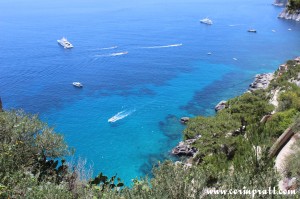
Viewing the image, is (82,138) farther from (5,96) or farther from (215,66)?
(215,66)

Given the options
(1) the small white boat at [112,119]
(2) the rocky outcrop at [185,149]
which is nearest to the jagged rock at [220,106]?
(2) the rocky outcrop at [185,149]

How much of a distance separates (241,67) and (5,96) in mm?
48252

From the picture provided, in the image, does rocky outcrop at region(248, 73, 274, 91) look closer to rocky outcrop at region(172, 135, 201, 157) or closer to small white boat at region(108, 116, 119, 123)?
rocky outcrop at region(172, 135, 201, 157)

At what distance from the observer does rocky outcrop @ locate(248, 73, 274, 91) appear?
5617 centimetres

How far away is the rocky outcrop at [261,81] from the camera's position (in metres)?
56.2

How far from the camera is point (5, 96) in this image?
181 feet

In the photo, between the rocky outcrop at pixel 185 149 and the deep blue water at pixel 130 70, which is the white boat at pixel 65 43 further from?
the rocky outcrop at pixel 185 149

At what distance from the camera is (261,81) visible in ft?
191

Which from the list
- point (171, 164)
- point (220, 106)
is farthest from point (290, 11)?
point (171, 164)

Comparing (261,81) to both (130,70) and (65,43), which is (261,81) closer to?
(130,70)

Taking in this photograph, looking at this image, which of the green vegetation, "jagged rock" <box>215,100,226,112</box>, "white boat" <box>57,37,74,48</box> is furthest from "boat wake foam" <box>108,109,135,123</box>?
"white boat" <box>57,37,74,48</box>

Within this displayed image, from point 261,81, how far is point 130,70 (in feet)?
90.0

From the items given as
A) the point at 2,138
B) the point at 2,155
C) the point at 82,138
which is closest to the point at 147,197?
the point at 2,155

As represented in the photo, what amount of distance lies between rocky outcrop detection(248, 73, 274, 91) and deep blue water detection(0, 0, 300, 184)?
193cm
